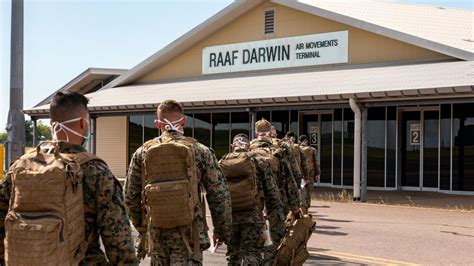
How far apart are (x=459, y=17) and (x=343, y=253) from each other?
21.2 meters

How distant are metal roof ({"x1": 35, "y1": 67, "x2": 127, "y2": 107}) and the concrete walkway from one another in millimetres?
14101

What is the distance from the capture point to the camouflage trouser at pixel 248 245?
689cm

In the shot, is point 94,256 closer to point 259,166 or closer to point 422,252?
point 259,166

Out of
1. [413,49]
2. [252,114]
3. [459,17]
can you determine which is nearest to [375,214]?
[252,114]

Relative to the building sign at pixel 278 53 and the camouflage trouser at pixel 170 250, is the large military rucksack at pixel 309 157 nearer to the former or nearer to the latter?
the camouflage trouser at pixel 170 250

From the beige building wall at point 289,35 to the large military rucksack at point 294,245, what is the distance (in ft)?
51.0

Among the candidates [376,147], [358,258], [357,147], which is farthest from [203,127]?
[358,258]

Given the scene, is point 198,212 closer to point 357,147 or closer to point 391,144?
point 357,147

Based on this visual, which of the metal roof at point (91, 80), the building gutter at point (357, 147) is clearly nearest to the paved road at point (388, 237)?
the building gutter at point (357, 147)

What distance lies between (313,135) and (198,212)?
771 inches

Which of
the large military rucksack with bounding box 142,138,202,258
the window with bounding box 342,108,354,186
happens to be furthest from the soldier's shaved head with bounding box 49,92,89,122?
the window with bounding box 342,108,354,186

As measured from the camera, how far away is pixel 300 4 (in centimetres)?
2544

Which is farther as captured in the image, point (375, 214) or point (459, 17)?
point (459, 17)

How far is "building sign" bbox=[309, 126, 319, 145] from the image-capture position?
2451cm
